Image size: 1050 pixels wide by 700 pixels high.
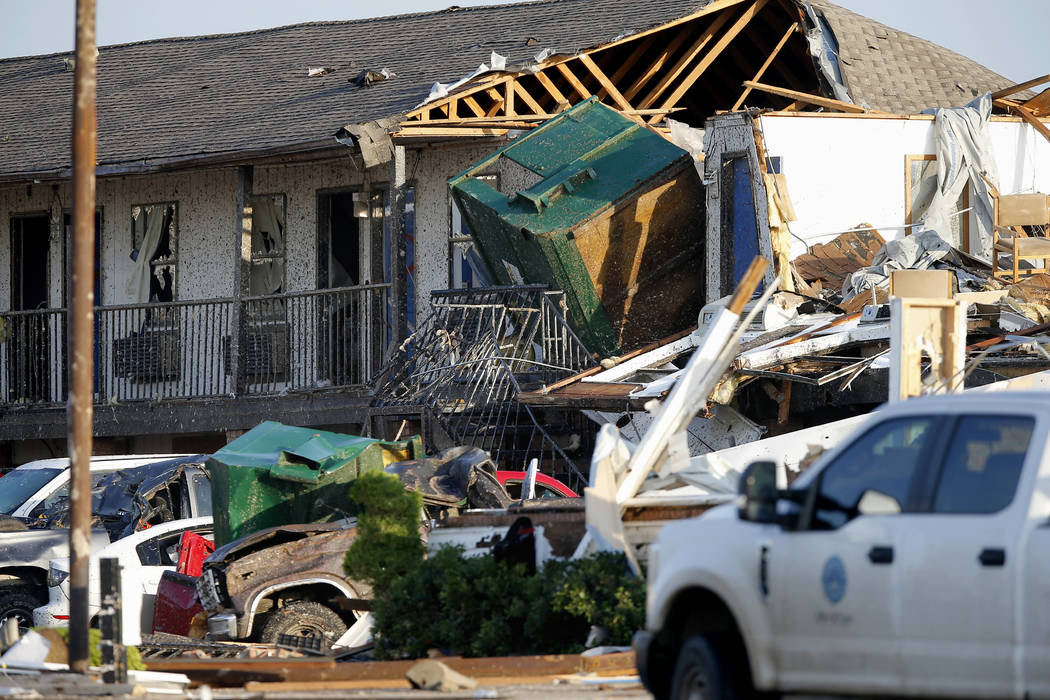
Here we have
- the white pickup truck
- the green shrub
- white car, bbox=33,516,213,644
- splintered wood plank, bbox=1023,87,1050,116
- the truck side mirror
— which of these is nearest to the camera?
the white pickup truck

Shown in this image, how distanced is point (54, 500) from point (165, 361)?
606 cm

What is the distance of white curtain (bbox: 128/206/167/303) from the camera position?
71.6 feet

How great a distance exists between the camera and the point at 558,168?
17625 mm

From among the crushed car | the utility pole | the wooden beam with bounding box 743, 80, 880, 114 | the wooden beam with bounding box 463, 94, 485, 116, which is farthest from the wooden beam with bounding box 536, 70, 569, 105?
the utility pole

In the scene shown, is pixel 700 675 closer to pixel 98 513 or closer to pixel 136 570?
pixel 136 570

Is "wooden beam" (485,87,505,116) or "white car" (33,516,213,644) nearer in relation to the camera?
"white car" (33,516,213,644)

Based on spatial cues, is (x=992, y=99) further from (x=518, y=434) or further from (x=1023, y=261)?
(x=518, y=434)

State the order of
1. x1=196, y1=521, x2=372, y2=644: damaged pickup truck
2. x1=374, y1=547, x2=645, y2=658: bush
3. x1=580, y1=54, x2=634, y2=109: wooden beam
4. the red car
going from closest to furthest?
x1=374, y1=547, x2=645, y2=658: bush
x1=196, y1=521, x2=372, y2=644: damaged pickup truck
the red car
x1=580, y1=54, x2=634, y2=109: wooden beam

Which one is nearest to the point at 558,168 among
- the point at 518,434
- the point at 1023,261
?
the point at 518,434

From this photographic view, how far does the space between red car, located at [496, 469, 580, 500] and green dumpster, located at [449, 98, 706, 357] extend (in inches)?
122

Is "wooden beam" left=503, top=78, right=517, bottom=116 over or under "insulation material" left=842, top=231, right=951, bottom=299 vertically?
over

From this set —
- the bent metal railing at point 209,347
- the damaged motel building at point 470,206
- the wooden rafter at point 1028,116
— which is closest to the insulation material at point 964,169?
the damaged motel building at point 470,206

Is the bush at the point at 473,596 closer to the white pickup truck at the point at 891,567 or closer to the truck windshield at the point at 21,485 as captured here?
the white pickup truck at the point at 891,567

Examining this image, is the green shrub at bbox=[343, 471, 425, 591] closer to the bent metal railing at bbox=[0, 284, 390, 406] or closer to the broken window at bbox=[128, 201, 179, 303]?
the bent metal railing at bbox=[0, 284, 390, 406]
